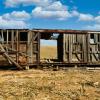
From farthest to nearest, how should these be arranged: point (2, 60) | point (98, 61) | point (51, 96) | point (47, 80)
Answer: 1. point (98, 61)
2. point (2, 60)
3. point (47, 80)
4. point (51, 96)

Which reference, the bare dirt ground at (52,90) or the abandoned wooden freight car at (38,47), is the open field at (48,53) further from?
the bare dirt ground at (52,90)

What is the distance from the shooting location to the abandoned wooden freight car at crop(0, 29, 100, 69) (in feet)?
77.4

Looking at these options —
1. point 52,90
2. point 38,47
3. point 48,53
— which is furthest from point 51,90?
point 48,53

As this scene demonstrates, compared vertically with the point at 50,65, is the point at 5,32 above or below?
above

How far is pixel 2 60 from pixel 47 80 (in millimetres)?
6842

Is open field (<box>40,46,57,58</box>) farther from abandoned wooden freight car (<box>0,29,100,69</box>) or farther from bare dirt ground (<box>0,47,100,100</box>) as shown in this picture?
bare dirt ground (<box>0,47,100,100</box>)

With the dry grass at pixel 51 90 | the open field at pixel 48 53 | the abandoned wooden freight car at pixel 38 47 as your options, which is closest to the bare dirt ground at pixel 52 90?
the dry grass at pixel 51 90

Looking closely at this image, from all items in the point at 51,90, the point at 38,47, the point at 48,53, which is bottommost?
the point at 51,90

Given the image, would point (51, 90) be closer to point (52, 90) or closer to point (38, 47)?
point (52, 90)

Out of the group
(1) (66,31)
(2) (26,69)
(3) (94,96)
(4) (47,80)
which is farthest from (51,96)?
(1) (66,31)

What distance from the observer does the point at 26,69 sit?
77.0 feet

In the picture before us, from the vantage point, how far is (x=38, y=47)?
24.2 m

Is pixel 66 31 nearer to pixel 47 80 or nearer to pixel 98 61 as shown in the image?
pixel 98 61

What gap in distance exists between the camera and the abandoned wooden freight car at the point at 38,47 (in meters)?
23.6
